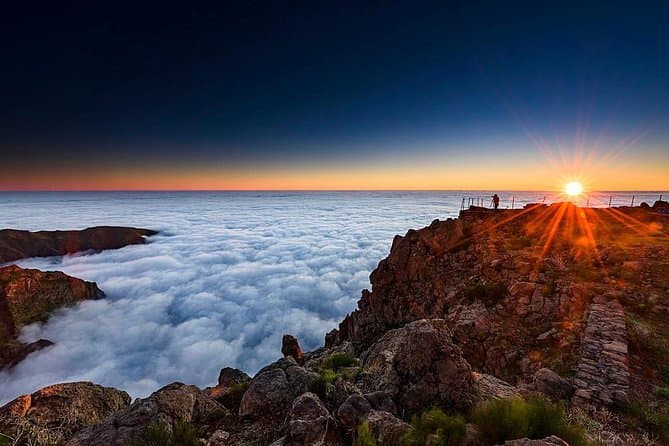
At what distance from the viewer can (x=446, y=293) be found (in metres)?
16.7

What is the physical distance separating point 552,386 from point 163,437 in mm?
7868

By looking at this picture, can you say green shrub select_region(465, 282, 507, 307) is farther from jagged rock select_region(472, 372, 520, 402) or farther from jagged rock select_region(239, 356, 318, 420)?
jagged rock select_region(239, 356, 318, 420)

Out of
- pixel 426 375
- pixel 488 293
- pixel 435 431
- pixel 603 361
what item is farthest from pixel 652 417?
pixel 488 293

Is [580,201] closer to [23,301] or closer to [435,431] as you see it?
[435,431]

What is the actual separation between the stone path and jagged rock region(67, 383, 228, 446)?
785 centimetres

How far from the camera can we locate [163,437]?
14.8 feet

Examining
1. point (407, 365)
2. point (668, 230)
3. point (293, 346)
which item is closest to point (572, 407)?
point (407, 365)

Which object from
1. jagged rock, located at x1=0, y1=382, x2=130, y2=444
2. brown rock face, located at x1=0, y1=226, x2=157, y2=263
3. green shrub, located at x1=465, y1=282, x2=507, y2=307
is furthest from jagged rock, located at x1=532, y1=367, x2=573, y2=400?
brown rock face, located at x1=0, y1=226, x2=157, y2=263

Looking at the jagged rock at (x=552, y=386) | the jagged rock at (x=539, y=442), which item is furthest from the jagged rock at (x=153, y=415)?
the jagged rock at (x=552, y=386)

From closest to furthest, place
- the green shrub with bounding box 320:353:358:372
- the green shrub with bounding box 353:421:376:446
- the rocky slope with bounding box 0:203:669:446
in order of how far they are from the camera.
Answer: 1. the green shrub with bounding box 353:421:376:446
2. the rocky slope with bounding box 0:203:669:446
3. the green shrub with bounding box 320:353:358:372

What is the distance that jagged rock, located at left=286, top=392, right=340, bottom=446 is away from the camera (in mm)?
4156

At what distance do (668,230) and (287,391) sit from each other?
27.8 meters

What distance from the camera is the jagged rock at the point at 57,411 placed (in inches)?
197

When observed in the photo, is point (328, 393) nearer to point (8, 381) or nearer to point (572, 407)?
point (572, 407)
